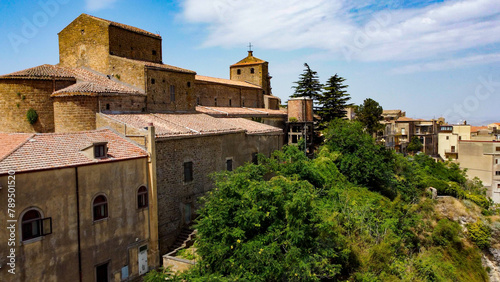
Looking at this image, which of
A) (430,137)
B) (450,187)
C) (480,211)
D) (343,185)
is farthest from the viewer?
(430,137)

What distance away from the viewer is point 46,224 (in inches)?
478

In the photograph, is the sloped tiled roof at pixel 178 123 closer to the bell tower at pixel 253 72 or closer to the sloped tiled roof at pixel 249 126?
the sloped tiled roof at pixel 249 126

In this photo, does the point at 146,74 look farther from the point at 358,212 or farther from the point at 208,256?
the point at 358,212

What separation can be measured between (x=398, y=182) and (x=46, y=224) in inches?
1163

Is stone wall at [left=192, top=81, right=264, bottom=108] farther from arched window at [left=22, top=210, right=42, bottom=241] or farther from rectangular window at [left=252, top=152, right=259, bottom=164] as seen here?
arched window at [left=22, top=210, right=42, bottom=241]

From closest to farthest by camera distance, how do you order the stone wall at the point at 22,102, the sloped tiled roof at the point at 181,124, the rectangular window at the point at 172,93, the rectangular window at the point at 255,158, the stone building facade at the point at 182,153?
the stone building facade at the point at 182,153, the sloped tiled roof at the point at 181,124, the stone wall at the point at 22,102, the rectangular window at the point at 172,93, the rectangular window at the point at 255,158

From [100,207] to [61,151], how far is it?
264cm

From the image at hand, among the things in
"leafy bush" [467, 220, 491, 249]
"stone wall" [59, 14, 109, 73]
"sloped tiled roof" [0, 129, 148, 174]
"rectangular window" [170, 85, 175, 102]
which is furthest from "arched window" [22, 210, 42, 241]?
"leafy bush" [467, 220, 491, 249]

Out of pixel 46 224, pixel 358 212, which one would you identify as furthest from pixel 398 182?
pixel 46 224

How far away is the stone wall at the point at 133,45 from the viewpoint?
856 inches

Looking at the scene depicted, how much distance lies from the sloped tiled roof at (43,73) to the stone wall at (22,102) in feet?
0.75

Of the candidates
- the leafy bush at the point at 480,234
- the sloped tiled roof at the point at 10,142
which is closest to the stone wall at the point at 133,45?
the sloped tiled roof at the point at 10,142

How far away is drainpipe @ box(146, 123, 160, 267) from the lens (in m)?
16.1

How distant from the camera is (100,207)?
14016 millimetres
